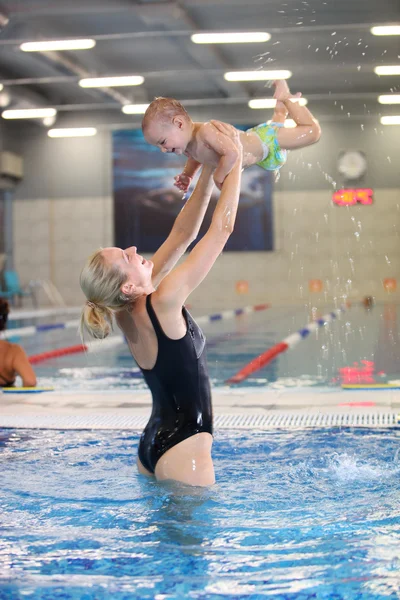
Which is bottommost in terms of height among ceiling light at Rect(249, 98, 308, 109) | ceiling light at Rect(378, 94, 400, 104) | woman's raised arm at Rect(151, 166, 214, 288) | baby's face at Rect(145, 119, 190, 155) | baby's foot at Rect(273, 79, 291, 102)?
woman's raised arm at Rect(151, 166, 214, 288)

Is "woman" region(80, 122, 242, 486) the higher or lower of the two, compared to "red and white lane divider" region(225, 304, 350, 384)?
higher

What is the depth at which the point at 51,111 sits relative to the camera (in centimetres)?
1839

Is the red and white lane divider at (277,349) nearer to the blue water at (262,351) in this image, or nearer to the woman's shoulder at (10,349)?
the blue water at (262,351)

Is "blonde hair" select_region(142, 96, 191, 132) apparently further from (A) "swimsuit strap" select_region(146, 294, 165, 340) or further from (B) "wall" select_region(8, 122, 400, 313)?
(B) "wall" select_region(8, 122, 400, 313)

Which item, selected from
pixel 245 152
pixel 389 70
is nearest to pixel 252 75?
pixel 389 70

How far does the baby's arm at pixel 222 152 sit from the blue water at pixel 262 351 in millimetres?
3820

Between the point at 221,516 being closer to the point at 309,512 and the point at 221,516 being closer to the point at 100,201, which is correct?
the point at 309,512

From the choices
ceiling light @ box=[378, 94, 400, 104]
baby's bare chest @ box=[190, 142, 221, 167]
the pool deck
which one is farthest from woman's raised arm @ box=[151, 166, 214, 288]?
ceiling light @ box=[378, 94, 400, 104]

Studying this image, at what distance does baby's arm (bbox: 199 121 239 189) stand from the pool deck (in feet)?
6.58

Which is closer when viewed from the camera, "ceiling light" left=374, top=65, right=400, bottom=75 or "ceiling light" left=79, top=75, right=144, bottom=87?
"ceiling light" left=374, top=65, right=400, bottom=75

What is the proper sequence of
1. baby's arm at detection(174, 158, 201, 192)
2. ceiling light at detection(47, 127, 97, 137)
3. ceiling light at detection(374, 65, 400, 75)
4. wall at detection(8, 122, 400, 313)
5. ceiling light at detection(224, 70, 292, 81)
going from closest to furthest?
baby's arm at detection(174, 158, 201, 192) → ceiling light at detection(374, 65, 400, 75) → ceiling light at detection(224, 70, 292, 81) → wall at detection(8, 122, 400, 313) → ceiling light at detection(47, 127, 97, 137)

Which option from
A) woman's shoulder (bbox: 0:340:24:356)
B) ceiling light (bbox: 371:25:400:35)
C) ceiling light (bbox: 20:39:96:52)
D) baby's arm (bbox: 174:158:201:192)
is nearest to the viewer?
baby's arm (bbox: 174:158:201:192)

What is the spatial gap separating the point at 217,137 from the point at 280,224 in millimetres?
17061

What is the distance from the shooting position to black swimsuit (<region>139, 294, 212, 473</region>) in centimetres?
289
